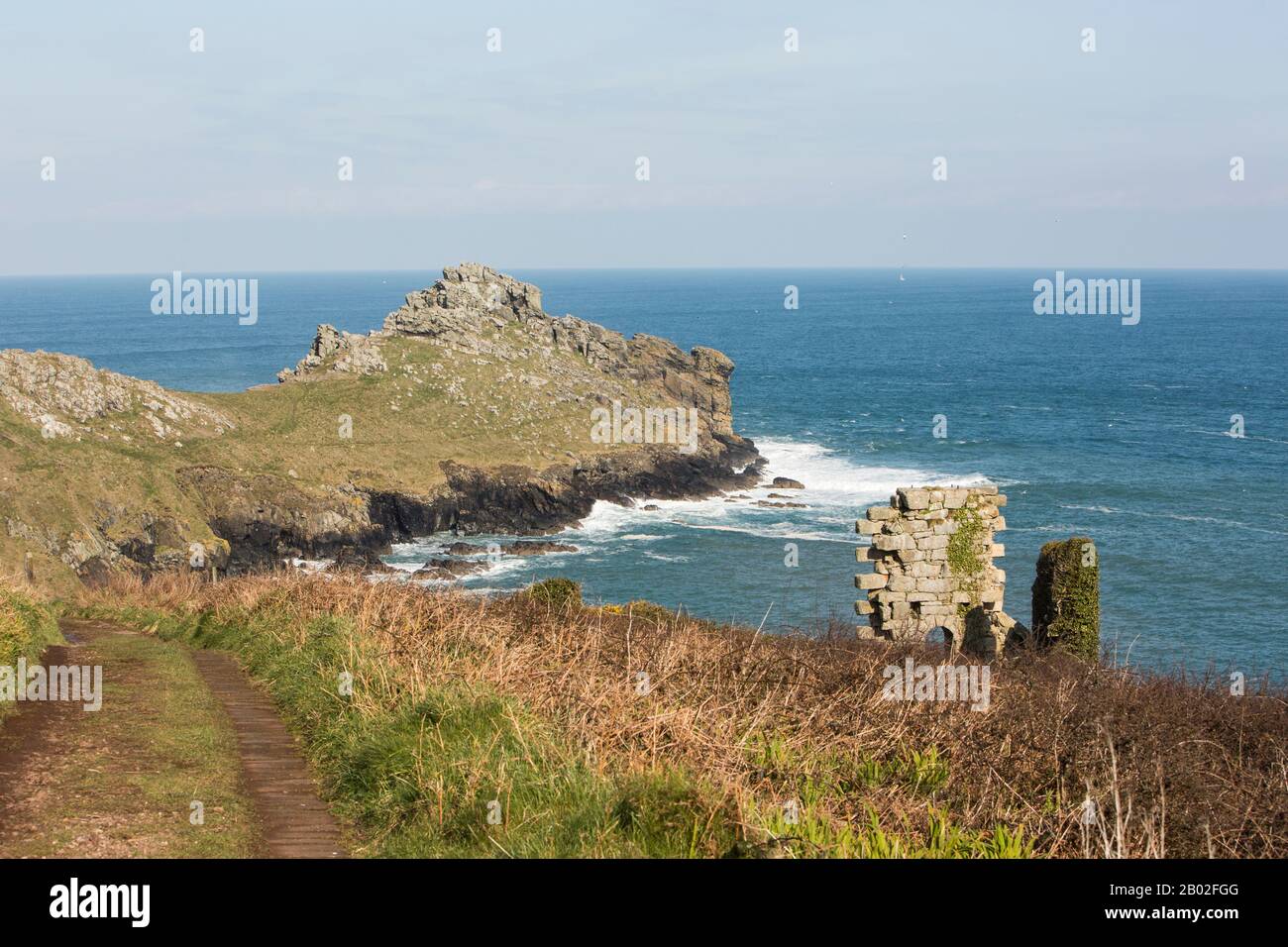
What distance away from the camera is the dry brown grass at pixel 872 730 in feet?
30.5

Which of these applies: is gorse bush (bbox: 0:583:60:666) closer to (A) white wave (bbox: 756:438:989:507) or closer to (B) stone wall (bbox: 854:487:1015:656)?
(B) stone wall (bbox: 854:487:1015:656)

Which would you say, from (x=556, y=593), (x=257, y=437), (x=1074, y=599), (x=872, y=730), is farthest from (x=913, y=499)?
(x=257, y=437)

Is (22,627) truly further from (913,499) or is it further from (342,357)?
(342,357)

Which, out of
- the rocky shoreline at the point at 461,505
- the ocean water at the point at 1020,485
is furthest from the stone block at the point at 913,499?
the rocky shoreline at the point at 461,505

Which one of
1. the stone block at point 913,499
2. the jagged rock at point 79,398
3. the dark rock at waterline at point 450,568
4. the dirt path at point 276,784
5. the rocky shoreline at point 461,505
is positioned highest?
the jagged rock at point 79,398

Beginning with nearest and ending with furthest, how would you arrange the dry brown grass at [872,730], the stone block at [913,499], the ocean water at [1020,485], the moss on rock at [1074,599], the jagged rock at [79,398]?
the dry brown grass at [872,730] < the moss on rock at [1074,599] < the stone block at [913,499] < the ocean water at [1020,485] < the jagged rock at [79,398]

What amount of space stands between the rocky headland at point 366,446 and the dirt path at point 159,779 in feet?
105

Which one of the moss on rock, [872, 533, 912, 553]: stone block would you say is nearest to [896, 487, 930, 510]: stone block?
[872, 533, 912, 553]: stone block

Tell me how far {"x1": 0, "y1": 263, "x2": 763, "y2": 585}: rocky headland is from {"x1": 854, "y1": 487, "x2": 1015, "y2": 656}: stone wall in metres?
31.5

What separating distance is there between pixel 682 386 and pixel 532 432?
18.9 m

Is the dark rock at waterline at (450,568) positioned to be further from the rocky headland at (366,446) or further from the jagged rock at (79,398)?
the jagged rock at (79,398)

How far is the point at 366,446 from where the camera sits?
6612cm

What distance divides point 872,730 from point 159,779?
651cm

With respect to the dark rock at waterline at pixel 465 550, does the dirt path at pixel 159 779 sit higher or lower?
higher
